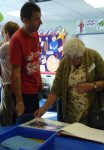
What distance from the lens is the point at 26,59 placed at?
1.90 meters

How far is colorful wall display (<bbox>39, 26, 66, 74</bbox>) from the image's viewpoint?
23.6 feet

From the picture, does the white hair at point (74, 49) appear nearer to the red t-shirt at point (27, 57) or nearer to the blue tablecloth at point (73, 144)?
the red t-shirt at point (27, 57)

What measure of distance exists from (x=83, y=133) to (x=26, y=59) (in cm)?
80

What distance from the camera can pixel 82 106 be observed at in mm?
1790

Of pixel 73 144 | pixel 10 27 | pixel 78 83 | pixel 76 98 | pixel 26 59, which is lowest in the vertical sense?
pixel 73 144

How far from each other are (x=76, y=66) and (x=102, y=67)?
19 cm

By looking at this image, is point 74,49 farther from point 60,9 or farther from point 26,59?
point 60,9

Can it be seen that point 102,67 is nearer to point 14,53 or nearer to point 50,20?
point 14,53

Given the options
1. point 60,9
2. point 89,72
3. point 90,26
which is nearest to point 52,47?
point 90,26

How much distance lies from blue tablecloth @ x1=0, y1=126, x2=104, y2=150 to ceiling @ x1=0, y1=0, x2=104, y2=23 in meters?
4.02

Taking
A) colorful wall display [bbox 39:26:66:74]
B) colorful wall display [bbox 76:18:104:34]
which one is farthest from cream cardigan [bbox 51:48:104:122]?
colorful wall display [bbox 39:26:66:74]

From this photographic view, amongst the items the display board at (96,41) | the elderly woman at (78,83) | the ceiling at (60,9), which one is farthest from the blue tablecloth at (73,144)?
the display board at (96,41)

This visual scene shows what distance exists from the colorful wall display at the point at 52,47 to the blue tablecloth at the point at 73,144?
5.90 metres

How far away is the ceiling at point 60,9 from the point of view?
505cm
